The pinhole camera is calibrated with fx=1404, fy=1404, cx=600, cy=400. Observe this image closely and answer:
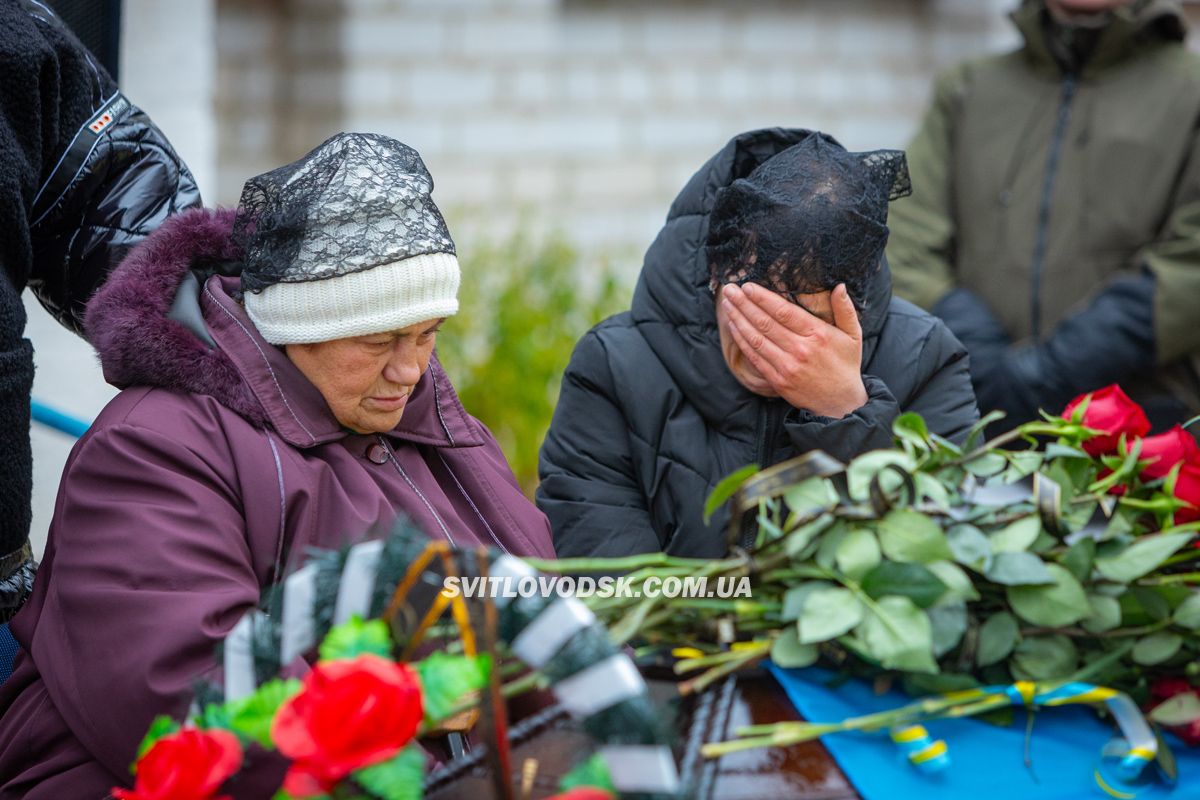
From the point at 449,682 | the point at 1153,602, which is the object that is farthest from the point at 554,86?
the point at 449,682

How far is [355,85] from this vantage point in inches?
236

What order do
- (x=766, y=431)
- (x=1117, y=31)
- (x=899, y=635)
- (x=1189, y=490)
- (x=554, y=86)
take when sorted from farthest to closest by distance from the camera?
(x=554, y=86), (x=1117, y=31), (x=766, y=431), (x=1189, y=490), (x=899, y=635)

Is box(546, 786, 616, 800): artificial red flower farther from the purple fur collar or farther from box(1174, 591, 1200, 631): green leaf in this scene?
the purple fur collar

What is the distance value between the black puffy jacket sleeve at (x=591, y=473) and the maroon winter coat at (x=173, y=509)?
9.4 inches

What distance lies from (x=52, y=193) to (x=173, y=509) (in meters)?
0.77

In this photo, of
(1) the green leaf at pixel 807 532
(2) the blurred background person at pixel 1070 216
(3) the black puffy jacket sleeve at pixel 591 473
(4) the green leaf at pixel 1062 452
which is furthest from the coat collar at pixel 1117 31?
(1) the green leaf at pixel 807 532

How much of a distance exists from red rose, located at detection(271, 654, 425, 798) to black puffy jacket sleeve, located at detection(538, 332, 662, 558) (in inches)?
46.4

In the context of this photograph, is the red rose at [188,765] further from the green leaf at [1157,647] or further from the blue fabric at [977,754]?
the green leaf at [1157,647]

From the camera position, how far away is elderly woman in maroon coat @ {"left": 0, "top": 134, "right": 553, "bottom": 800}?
6.09ft

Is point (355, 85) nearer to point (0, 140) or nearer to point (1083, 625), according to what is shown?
point (0, 140)

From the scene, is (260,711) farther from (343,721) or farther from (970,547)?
(970,547)

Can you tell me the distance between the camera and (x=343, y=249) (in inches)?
81.4

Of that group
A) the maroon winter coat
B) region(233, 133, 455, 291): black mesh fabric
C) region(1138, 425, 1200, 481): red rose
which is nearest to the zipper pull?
the maroon winter coat

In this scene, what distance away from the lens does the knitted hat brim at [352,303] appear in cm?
208
